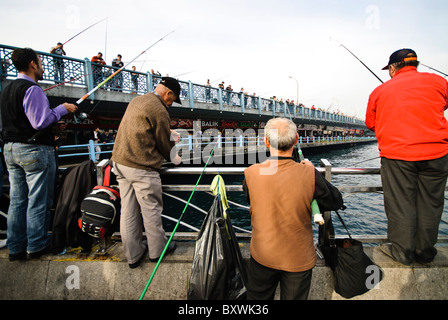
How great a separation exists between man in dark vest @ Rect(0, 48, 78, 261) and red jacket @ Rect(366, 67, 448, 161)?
3161 millimetres

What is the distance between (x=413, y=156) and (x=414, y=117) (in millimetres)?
331

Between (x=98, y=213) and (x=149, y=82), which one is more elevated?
(x=149, y=82)

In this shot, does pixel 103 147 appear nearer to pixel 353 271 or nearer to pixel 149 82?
pixel 149 82

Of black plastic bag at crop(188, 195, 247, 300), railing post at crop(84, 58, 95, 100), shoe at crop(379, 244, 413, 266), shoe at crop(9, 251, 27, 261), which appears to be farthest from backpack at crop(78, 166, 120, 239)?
railing post at crop(84, 58, 95, 100)

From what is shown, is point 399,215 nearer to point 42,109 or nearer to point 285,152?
point 285,152

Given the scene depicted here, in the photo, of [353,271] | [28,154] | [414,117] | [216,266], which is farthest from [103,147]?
[414,117]

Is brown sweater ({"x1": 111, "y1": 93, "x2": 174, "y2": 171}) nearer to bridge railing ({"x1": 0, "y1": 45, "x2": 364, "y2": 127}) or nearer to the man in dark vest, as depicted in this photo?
the man in dark vest

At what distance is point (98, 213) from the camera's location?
203 centimetres

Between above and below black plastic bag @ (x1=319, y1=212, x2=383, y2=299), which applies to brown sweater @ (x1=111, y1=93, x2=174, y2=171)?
above

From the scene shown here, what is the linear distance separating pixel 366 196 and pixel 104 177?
1120cm

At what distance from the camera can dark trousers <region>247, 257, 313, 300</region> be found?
1.41 metres

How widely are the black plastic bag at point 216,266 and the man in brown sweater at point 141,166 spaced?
0.65 m
